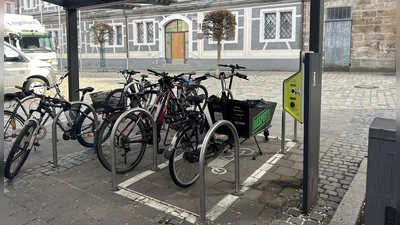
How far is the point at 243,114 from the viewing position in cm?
429

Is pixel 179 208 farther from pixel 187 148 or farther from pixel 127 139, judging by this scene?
pixel 127 139

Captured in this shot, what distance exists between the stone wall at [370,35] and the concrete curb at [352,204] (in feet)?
49.0

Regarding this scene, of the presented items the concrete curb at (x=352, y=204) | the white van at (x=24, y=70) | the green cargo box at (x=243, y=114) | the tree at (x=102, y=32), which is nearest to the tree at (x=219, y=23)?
the tree at (x=102, y=32)

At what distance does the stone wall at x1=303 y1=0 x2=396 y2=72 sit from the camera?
54.2 ft

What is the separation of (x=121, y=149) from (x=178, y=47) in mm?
20250

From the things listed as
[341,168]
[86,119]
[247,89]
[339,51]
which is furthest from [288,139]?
[339,51]

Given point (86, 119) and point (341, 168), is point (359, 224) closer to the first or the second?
point (341, 168)

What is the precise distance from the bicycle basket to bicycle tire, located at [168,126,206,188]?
1432mm

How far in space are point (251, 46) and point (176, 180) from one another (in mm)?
17869

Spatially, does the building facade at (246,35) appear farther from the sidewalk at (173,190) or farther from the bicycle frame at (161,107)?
the bicycle frame at (161,107)

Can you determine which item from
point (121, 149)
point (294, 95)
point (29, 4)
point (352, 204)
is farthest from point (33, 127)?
point (29, 4)

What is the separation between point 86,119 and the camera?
15.9 feet

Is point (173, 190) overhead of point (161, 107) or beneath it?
beneath

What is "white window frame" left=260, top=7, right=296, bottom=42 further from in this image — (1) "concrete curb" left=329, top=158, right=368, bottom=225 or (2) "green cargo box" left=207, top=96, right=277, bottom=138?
(1) "concrete curb" left=329, top=158, right=368, bottom=225
